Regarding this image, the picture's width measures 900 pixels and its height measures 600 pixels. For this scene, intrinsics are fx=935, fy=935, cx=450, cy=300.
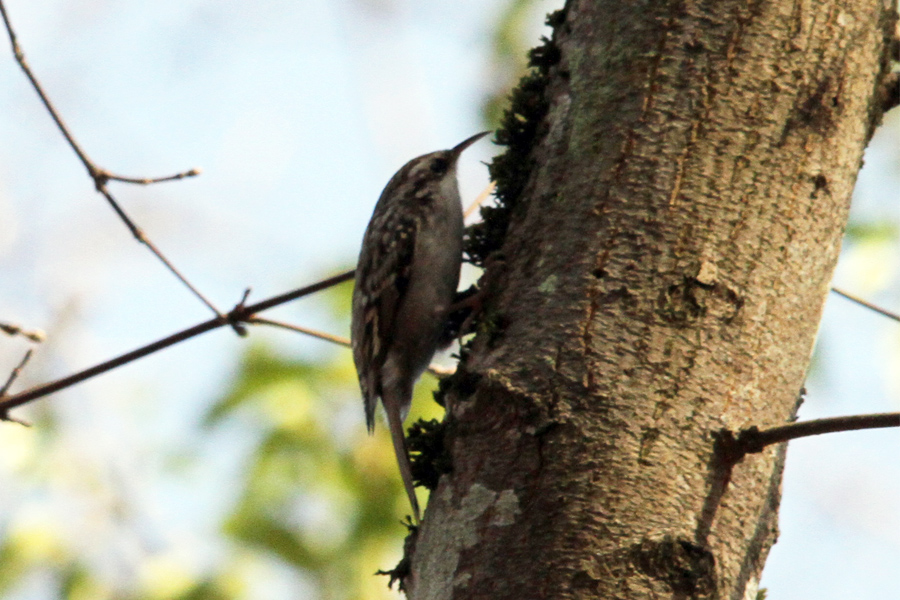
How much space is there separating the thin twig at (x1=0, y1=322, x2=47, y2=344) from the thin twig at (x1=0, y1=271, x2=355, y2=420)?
0.81ft

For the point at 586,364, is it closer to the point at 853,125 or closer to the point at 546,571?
the point at 546,571

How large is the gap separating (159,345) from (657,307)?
4.63 feet

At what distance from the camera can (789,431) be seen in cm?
149

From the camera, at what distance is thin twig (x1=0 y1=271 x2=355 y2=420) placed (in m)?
2.43

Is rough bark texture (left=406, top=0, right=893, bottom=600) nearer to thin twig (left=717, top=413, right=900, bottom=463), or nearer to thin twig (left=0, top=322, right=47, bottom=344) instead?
thin twig (left=717, top=413, right=900, bottom=463)

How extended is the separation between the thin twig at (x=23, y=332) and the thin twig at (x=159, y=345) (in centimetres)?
25

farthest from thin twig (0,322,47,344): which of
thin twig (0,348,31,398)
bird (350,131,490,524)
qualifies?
bird (350,131,490,524)

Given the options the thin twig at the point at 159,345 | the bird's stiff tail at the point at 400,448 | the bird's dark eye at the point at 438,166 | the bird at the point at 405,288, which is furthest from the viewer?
the bird's dark eye at the point at 438,166

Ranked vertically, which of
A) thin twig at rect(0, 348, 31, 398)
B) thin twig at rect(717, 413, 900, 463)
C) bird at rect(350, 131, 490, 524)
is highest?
bird at rect(350, 131, 490, 524)

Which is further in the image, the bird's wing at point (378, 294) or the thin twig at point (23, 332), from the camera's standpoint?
the bird's wing at point (378, 294)

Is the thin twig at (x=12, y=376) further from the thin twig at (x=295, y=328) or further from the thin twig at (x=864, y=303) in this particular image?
the thin twig at (x=864, y=303)

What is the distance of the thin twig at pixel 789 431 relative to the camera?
139cm

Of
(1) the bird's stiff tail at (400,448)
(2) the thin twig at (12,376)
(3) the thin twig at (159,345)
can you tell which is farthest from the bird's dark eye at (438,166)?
(2) the thin twig at (12,376)

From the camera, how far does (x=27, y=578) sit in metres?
4.52
